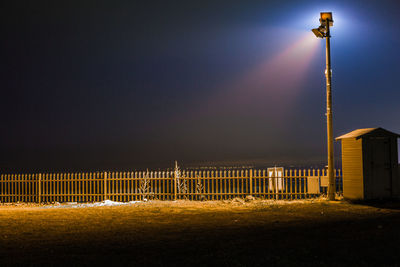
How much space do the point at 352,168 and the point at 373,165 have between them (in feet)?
2.35

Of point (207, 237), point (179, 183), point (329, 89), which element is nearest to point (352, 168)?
point (329, 89)

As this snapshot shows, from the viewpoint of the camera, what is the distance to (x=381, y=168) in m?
14.1

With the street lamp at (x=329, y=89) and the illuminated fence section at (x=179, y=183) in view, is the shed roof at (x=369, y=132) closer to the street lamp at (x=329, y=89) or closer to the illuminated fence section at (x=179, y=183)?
the street lamp at (x=329, y=89)

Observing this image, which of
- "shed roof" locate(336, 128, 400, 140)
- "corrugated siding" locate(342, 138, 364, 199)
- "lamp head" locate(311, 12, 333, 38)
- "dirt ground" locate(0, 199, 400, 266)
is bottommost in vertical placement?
"dirt ground" locate(0, 199, 400, 266)

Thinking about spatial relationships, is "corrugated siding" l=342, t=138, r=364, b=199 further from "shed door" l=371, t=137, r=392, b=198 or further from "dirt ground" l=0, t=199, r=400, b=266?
"dirt ground" l=0, t=199, r=400, b=266

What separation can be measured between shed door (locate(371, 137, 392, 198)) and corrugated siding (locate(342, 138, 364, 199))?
0.47m

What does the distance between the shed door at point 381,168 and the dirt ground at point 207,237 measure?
1307 mm

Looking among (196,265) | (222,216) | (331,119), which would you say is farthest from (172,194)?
(196,265)

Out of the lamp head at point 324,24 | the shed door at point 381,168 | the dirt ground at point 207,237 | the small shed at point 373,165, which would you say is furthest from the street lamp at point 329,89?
the dirt ground at point 207,237

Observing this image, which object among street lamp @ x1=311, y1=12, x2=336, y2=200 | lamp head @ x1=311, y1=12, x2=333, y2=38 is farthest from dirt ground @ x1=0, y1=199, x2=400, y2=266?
lamp head @ x1=311, y1=12, x2=333, y2=38

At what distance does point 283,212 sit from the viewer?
11.8 meters

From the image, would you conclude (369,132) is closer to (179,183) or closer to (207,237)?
(179,183)

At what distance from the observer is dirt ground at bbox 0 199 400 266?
20.0 feet

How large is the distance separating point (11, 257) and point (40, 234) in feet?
7.44
